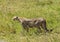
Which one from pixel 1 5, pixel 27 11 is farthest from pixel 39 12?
pixel 1 5

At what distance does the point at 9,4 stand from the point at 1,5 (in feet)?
1.28

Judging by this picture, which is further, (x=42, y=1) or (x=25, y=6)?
(x=42, y=1)

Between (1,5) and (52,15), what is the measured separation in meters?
2.87

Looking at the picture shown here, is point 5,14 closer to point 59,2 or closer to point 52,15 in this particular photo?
point 52,15

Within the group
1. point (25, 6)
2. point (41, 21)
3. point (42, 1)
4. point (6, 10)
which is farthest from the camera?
point (42, 1)

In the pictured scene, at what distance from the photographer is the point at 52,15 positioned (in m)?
11.8

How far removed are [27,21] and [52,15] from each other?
223 centimetres

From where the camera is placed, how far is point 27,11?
12.2 meters

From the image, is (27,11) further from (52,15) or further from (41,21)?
(41,21)

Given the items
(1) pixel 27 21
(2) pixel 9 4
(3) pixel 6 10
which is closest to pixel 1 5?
(2) pixel 9 4

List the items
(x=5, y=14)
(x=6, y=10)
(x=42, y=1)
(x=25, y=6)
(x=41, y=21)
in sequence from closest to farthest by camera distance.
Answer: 1. (x=41, y=21)
2. (x=5, y=14)
3. (x=6, y=10)
4. (x=25, y=6)
5. (x=42, y=1)

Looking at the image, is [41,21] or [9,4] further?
[9,4]

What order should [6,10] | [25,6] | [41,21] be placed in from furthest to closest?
1. [25,6]
2. [6,10]
3. [41,21]

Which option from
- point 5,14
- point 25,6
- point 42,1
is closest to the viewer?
point 5,14
